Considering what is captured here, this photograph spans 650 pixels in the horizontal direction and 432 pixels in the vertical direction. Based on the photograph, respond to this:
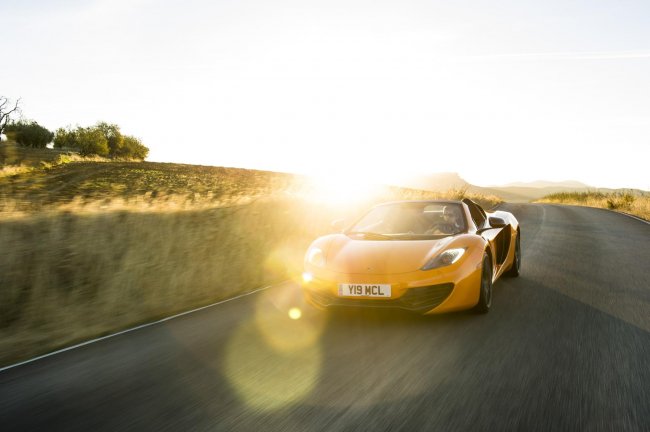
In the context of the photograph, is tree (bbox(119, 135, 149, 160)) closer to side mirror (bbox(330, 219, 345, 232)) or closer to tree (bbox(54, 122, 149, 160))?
tree (bbox(54, 122, 149, 160))

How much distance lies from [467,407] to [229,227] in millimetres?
7085

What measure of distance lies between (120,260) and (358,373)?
462cm

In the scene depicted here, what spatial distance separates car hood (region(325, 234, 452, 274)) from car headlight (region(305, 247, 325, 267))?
6 cm

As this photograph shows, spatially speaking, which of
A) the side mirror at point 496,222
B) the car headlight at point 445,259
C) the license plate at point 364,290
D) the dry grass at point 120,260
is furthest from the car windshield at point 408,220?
the dry grass at point 120,260

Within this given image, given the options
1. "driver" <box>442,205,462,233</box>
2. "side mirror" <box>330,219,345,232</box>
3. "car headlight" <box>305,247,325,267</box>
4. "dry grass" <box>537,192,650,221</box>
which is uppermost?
"driver" <box>442,205,462,233</box>

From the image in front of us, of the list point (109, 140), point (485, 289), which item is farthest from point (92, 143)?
point (485, 289)

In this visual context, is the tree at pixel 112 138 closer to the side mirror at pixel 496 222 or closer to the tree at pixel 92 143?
the tree at pixel 92 143

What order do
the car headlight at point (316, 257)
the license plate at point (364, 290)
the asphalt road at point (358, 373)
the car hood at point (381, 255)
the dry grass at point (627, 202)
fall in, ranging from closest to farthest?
the asphalt road at point (358, 373)
the license plate at point (364, 290)
the car hood at point (381, 255)
the car headlight at point (316, 257)
the dry grass at point (627, 202)

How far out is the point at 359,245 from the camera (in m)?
5.62

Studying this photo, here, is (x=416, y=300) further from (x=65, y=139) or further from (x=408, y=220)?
(x=65, y=139)

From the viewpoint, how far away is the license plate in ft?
16.0

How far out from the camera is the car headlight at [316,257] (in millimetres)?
5449

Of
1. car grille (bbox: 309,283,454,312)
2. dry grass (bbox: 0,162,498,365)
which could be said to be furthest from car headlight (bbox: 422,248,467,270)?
dry grass (bbox: 0,162,498,365)

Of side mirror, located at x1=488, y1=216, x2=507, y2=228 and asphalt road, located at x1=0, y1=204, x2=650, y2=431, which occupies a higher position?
side mirror, located at x1=488, y1=216, x2=507, y2=228
